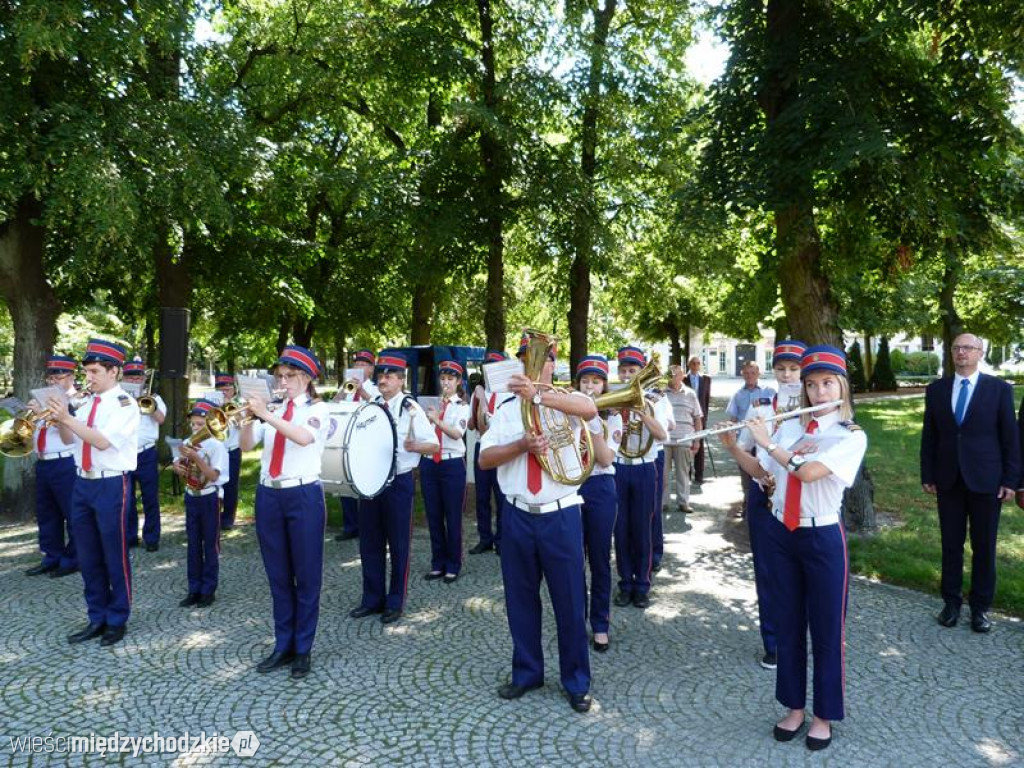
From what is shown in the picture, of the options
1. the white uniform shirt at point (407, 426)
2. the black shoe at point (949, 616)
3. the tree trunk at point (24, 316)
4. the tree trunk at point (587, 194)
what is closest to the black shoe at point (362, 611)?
the white uniform shirt at point (407, 426)

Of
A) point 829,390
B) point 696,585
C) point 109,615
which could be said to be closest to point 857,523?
point 696,585

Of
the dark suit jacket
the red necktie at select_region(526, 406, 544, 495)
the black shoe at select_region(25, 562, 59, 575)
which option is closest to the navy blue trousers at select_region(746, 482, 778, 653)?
the red necktie at select_region(526, 406, 544, 495)

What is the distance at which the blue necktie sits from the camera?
18.6ft

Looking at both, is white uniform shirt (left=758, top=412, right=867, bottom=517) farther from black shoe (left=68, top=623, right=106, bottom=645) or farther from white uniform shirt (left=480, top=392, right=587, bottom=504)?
black shoe (left=68, top=623, right=106, bottom=645)

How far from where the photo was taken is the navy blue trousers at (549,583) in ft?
14.2

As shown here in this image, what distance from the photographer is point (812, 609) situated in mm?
3924

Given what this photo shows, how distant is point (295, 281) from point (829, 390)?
40.9ft

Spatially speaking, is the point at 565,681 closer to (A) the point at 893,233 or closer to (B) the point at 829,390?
(B) the point at 829,390

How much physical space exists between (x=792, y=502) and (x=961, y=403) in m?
2.82

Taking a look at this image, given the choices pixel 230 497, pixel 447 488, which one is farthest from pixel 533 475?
pixel 230 497

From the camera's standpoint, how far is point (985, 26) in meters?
6.98

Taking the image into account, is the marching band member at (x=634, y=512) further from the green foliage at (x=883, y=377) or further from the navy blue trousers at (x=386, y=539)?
the green foliage at (x=883, y=377)

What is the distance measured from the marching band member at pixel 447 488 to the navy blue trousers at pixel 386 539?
1.02 meters

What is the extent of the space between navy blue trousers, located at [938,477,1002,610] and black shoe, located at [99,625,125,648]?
21.8 ft
